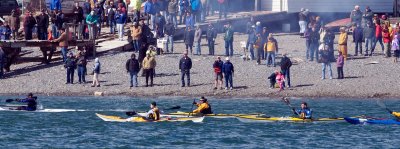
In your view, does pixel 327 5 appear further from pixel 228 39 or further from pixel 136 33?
pixel 136 33

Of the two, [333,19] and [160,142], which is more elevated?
[333,19]

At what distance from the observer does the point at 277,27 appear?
87500mm

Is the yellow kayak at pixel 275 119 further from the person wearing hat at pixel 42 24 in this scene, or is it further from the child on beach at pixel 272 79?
the person wearing hat at pixel 42 24

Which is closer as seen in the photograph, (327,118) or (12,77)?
(327,118)

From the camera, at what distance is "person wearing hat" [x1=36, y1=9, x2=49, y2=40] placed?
75250 millimetres

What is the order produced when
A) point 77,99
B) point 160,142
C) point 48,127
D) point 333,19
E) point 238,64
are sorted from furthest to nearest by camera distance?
point 333,19 → point 238,64 → point 77,99 → point 48,127 → point 160,142

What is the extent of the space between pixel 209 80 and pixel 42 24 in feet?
31.3

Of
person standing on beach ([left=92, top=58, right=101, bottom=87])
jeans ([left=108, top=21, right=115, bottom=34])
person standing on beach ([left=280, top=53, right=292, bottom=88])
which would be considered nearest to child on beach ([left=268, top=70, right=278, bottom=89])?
A: person standing on beach ([left=280, top=53, right=292, bottom=88])

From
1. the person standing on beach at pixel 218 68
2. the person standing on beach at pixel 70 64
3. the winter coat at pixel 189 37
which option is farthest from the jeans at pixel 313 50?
the person standing on beach at pixel 70 64

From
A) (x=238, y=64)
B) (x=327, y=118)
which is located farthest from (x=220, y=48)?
(x=327, y=118)

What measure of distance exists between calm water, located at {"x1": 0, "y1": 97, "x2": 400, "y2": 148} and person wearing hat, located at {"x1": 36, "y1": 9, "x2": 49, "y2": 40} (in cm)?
668

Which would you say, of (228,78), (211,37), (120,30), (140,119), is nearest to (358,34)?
(211,37)

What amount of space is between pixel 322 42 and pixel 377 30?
11.5 feet

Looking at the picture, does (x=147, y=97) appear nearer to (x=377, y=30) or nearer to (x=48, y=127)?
(x=48, y=127)
